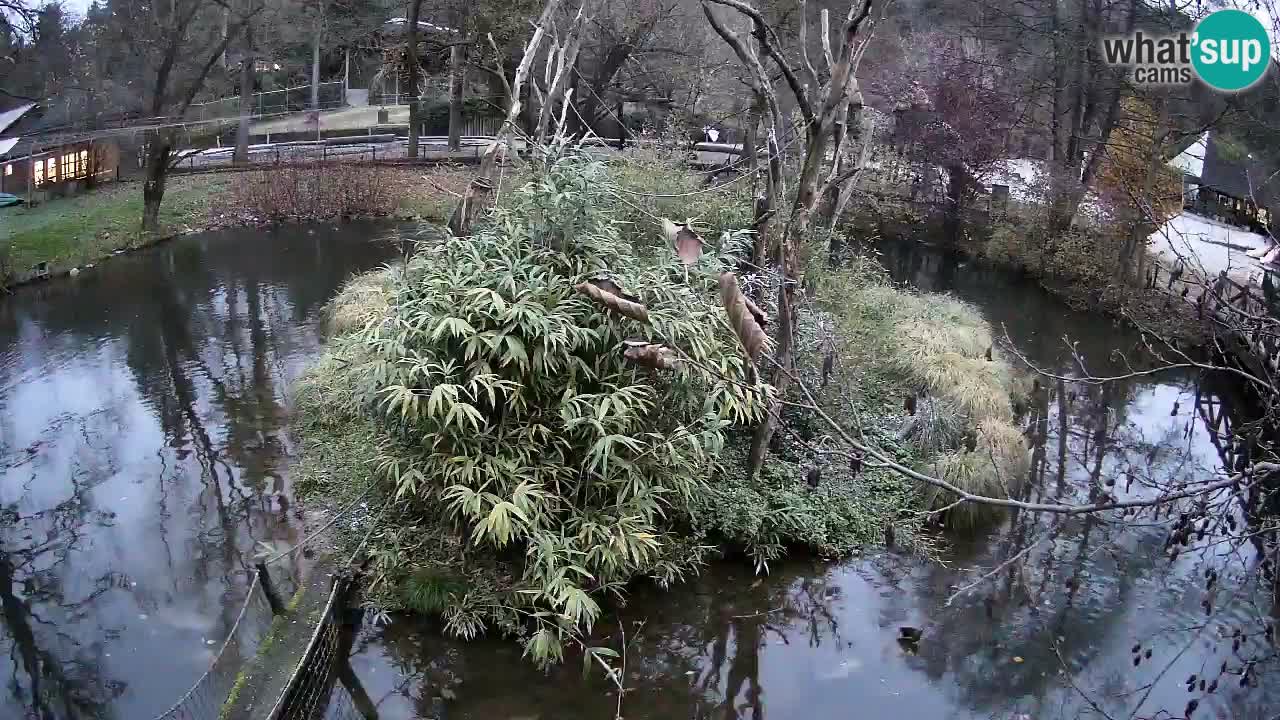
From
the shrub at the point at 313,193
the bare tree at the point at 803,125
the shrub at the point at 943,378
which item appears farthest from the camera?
the shrub at the point at 313,193

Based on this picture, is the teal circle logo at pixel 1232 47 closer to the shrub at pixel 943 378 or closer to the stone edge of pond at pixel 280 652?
the shrub at pixel 943 378

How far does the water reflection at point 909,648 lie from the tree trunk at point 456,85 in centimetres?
1814

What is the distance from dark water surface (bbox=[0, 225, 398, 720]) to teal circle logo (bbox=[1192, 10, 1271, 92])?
8455mm

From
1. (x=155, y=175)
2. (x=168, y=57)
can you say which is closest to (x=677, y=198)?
(x=155, y=175)

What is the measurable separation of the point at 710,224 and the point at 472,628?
21.2ft

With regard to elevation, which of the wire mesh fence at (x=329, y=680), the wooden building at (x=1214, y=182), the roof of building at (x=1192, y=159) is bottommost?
the wire mesh fence at (x=329, y=680)

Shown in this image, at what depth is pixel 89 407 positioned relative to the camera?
1024 cm

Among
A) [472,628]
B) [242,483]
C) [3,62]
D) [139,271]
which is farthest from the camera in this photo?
[3,62]

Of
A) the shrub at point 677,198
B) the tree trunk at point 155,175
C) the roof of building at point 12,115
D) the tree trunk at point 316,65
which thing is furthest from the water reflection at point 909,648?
the tree trunk at point 316,65

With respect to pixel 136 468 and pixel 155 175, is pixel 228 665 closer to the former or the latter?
pixel 136 468

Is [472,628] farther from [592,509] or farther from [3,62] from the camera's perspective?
[3,62]

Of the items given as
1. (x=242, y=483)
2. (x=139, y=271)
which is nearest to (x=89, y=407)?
(x=242, y=483)

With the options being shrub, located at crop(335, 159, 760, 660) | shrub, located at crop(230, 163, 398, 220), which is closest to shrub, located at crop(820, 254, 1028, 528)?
shrub, located at crop(335, 159, 760, 660)

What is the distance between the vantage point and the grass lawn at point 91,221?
15.5 meters
